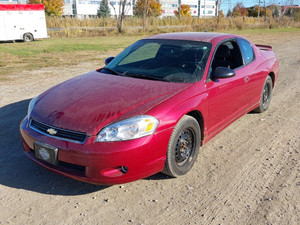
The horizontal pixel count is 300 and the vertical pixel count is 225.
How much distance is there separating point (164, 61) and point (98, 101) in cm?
130

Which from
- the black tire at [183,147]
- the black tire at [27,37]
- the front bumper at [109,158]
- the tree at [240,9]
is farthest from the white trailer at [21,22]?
the tree at [240,9]

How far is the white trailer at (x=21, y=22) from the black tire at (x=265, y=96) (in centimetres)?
1769

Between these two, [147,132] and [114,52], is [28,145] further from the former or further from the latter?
[114,52]

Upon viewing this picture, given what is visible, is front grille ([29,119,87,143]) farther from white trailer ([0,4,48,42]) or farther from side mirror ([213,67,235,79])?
white trailer ([0,4,48,42])

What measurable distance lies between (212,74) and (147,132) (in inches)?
55.7

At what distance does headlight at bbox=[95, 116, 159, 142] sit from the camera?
272 centimetres

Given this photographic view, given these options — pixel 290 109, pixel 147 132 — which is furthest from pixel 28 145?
pixel 290 109

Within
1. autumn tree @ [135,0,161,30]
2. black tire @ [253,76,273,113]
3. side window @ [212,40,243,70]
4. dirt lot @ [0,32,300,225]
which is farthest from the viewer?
autumn tree @ [135,0,161,30]

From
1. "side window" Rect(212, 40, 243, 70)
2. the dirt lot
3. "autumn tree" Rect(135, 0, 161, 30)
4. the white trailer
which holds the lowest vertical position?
the dirt lot

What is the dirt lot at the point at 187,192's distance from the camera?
2.67 m

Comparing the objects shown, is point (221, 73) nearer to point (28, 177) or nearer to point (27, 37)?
point (28, 177)

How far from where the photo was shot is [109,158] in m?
2.67

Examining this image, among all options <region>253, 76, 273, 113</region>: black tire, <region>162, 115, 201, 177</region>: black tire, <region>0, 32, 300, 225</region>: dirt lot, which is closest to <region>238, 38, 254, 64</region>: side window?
<region>253, 76, 273, 113</region>: black tire

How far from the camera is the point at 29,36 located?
19.8 m
